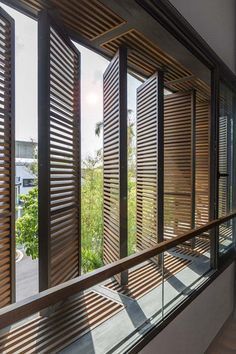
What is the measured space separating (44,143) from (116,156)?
0.94 meters

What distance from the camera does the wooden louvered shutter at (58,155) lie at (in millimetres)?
1749

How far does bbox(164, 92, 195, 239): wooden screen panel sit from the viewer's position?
3.74 m

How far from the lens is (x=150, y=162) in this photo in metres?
3.21

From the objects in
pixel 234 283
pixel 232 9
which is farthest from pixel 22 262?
pixel 232 9

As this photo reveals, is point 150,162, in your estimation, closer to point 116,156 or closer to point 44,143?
point 116,156

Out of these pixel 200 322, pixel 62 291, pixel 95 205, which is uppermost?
pixel 62 291

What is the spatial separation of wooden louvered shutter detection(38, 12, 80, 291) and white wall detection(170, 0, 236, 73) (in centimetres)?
88

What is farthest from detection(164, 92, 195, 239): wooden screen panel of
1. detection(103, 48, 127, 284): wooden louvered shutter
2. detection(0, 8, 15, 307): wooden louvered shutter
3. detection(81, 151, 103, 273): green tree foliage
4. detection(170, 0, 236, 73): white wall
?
detection(0, 8, 15, 307): wooden louvered shutter

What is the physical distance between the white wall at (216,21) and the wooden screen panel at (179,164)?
1.15 m

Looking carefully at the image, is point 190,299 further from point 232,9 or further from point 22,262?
point 232,9

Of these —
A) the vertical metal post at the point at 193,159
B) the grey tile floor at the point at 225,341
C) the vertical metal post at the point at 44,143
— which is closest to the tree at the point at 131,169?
the vertical metal post at the point at 193,159

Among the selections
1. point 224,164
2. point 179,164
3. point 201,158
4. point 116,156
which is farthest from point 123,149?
point 201,158

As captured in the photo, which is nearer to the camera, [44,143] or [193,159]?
[44,143]

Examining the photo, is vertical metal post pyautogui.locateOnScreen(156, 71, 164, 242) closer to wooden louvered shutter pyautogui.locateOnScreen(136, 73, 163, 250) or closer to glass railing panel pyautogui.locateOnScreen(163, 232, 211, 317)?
wooden louvered shutter pyautogui.locateOnScreen(136, 73, 163, 250)
